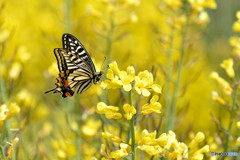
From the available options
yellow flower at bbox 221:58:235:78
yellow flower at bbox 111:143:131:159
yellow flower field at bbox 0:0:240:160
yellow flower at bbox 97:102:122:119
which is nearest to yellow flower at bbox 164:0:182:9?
yellow flower field at bbox 0:0:240:160

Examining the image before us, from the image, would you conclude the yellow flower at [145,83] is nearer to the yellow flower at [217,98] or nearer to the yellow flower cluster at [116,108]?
the yellow flower cluster at [116,108]

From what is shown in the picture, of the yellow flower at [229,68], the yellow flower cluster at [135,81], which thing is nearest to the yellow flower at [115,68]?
the yellow flower cluster at [135,81]

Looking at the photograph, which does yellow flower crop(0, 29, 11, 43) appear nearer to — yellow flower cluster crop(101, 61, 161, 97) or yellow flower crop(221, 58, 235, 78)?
yellow flower cluster crop(101, 61, 161, 97)

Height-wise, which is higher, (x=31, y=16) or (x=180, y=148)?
(x=31, y=16)

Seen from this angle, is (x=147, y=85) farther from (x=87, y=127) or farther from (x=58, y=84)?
(x=87, y=127)

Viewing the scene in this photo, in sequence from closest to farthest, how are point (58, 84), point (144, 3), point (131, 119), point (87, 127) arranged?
point (131, 119), point (58, 84), point (87, 127), point (144, 3)

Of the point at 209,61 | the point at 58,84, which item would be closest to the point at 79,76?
the point at 58,84

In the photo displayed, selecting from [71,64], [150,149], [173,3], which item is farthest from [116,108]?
[173,3]

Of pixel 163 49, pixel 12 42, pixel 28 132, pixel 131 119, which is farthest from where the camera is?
pixel 12 42
